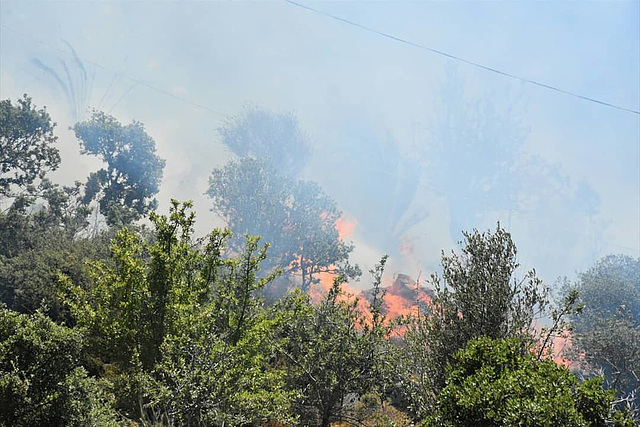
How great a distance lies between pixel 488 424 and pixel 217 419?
520cm

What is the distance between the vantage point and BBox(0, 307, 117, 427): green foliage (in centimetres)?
731

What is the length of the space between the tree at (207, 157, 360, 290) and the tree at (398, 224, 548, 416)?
30724 millimetres

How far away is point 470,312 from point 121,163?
1560 inches

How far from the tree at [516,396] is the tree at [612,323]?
35.6 feet

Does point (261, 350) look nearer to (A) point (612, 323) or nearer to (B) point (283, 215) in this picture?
(A) point (612, 323)

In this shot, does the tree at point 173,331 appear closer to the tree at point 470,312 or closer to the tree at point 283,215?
the tree at point 470,312

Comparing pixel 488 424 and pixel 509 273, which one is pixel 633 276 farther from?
pixel 488 424

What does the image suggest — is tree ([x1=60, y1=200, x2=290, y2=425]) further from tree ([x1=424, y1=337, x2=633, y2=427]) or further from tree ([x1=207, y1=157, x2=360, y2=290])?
tree ([x1=207, y1=157, x2=360, y2=290])

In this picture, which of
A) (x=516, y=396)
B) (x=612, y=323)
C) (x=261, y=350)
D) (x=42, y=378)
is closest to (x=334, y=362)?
(x=261, y=350)

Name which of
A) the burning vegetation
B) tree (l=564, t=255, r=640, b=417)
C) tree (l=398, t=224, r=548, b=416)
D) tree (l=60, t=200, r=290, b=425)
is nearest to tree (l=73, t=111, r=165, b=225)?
the burning vegetation

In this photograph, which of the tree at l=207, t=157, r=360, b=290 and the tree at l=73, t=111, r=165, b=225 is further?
the tree at l=207, t=157, r=360, b=290

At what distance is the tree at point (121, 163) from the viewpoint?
3681cm

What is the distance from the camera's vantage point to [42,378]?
7641 millimetres

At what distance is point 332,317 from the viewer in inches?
475
